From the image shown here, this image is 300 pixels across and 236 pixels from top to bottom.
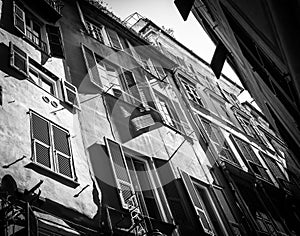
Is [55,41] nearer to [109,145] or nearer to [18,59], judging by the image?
[18,59]

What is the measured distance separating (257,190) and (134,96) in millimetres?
6855

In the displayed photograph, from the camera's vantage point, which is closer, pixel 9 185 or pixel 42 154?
pixel 9 185

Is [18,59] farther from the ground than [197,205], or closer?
farther from the ground

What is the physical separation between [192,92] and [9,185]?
42.5 feet

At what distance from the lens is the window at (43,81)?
7611 mm

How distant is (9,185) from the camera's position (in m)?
4.75

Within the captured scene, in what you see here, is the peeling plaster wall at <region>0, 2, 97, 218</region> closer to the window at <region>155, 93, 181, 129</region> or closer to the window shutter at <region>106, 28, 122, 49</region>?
the window at <region>155, 93, 181, 129</region>

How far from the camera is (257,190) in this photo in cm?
1366

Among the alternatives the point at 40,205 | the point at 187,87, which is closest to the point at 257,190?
the point at 187,87

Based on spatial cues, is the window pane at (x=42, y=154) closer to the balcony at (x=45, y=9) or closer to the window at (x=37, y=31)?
the window at (x=37, y=31)

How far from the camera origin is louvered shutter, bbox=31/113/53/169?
5.80 meters

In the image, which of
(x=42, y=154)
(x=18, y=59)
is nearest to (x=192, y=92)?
(x=18, y=59)

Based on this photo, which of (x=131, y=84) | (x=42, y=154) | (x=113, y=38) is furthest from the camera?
(x=113, y=38)

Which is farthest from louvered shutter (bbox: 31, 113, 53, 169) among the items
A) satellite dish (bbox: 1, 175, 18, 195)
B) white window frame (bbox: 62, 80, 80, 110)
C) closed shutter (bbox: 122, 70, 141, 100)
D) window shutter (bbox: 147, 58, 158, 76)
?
window shutter (bbox: 147, 58, 158, 76)
